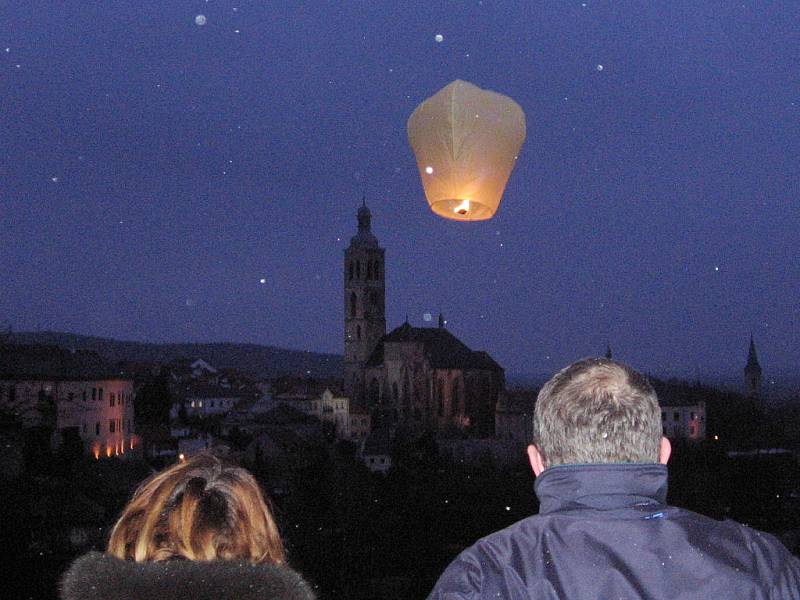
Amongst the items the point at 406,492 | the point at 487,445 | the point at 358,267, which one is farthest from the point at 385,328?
the point at 406,492

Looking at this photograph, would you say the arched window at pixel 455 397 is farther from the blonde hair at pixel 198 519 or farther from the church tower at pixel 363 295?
the blonde hair at pixel 198 519

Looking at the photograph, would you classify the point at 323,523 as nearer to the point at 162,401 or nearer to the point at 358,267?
the point at 162,401

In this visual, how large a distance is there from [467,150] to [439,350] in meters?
53.5

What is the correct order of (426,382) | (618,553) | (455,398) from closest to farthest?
(618,553)
(426,382)
(455,398)

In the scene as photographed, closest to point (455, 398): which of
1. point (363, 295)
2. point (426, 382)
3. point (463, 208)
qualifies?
point (426, 382)

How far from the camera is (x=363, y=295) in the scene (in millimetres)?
62156

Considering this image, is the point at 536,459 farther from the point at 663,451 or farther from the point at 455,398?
the point at 455,398

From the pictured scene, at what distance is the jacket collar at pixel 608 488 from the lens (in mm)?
1376

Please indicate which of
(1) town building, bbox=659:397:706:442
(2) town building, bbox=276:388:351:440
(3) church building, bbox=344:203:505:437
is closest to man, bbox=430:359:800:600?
(1) town building, bbox=659:397:706:442

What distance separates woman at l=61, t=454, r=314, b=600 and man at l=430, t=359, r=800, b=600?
33 centimetres

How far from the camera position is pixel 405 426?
48.9m

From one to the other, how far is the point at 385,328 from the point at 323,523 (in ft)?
129

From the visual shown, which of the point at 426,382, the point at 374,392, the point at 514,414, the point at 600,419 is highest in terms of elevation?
the point at 426,382

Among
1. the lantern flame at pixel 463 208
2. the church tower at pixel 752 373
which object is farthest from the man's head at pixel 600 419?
the church tower at pixel 752 373
